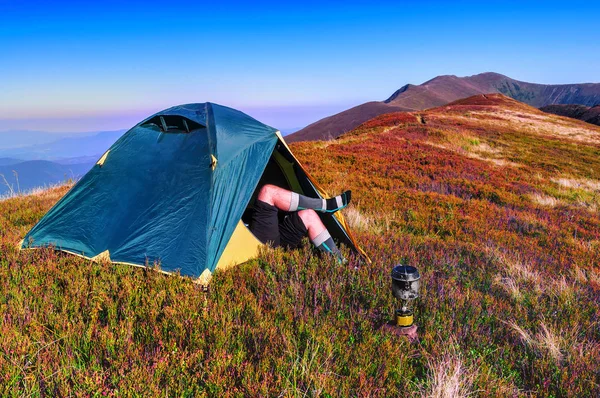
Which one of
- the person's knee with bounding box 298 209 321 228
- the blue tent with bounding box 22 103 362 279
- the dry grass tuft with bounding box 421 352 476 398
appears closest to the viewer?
the dry grass tuft with bounding box 421 352 476 398

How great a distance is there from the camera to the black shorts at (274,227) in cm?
511

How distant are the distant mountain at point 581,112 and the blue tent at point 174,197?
81505 millimetres

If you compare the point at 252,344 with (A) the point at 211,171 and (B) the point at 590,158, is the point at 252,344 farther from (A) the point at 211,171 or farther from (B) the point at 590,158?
(B) the point at 590,158

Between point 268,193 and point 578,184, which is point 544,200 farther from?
point 268,193

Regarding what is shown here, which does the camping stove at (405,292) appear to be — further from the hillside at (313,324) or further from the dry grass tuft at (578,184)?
Answer: the dry grass tuft at (578,184)

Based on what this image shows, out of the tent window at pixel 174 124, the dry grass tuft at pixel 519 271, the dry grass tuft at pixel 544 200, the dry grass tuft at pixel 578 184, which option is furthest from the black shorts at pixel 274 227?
the dry grass tuft at pixel 578 184

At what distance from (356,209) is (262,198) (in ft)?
13.6

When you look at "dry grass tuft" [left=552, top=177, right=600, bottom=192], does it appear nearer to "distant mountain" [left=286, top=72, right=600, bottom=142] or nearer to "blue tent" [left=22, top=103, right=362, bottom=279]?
"distant mountain" [left=286, top=72, right=600, bottom=142]

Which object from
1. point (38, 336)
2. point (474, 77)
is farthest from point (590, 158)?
point (474, 77)

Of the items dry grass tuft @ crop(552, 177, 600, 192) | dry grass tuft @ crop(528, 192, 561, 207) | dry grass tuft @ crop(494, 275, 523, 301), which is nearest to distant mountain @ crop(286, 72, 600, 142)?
dry grass tuft @ crop(552, 177, 600, 192)

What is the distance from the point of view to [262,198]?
16.6 feet

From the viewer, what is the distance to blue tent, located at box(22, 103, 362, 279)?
14.8ft

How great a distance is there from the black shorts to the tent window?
155cm

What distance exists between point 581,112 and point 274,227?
102 meters
